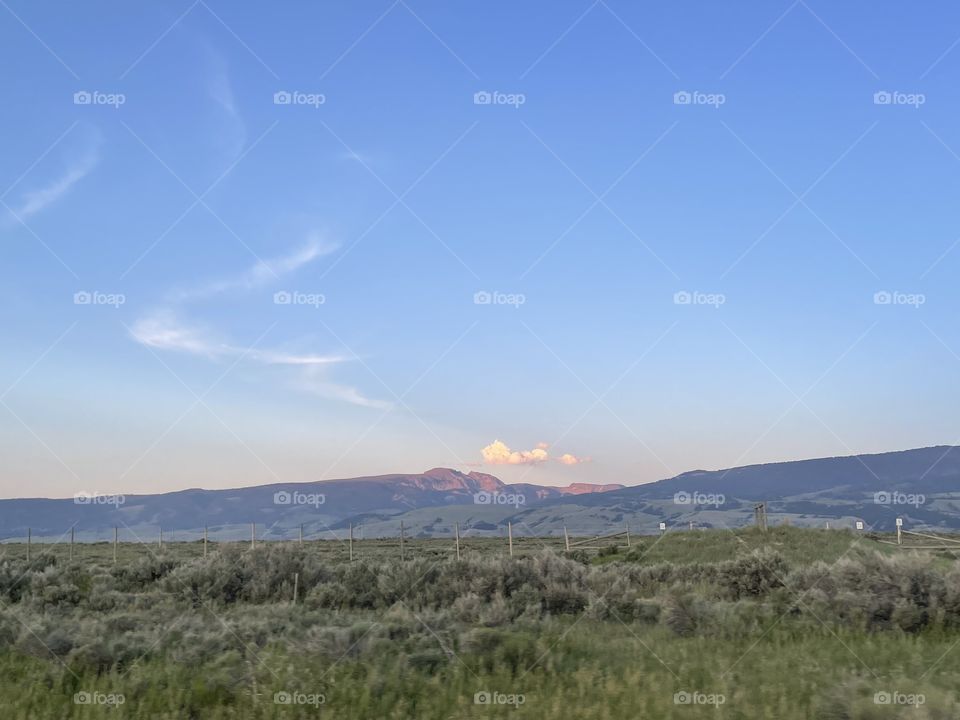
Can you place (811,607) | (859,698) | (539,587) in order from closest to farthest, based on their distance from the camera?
(859,698), (811,607), (539,587)

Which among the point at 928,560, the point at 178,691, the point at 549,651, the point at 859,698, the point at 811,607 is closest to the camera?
the point at 859,698

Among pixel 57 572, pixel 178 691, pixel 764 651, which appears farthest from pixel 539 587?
pixel 57 572

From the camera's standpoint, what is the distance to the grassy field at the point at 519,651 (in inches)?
329

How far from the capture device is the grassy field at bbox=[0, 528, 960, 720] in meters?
8.35

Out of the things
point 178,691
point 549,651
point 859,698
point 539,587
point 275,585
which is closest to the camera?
point 859,698

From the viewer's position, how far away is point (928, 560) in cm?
1536

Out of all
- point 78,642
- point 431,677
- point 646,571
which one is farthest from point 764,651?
point 646,571

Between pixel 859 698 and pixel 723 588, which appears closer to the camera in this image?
pixel 859 698

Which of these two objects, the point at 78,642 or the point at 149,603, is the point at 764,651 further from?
the point at 149,603

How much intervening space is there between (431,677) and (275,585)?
→ 39.1ft

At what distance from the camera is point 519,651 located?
34.6 ft

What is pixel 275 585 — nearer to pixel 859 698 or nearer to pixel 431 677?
pixel 431 677

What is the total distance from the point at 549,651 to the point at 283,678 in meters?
3.34

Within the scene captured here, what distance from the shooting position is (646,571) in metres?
21.7
